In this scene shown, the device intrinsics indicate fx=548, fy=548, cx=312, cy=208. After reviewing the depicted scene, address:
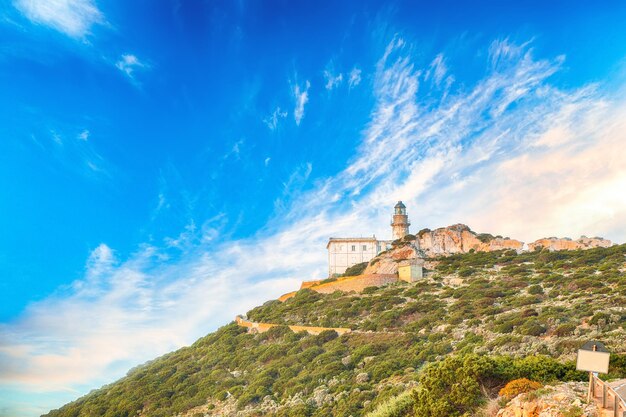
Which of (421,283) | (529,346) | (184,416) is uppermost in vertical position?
(421,283)

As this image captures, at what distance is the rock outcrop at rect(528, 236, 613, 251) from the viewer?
54.9 meters

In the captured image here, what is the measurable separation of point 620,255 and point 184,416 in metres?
37.6

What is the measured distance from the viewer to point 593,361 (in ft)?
37.4

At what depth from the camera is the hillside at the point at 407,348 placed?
16.3 meters

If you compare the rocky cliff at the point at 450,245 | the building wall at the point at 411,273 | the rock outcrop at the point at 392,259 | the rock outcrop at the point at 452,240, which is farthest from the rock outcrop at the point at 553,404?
the rock outcrop at the point at 452,240

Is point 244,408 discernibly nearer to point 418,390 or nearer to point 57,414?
point 418,390

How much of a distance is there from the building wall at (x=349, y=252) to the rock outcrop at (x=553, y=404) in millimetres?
51097

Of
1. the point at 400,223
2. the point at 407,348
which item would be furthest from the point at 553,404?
the point at 400,223

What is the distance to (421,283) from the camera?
159 ft

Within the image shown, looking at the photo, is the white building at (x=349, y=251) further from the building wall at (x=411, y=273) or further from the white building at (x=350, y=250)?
the building wall at (x=411, y=273)

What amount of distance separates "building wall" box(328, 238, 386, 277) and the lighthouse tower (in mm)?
3734

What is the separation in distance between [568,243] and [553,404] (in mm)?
49056

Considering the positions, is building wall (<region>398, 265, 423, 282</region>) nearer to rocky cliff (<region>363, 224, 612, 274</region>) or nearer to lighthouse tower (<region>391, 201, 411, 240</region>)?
rocky cliff (<region>363, 224, 612, 274</region>)

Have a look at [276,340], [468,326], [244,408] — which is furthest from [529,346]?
[276,340]
